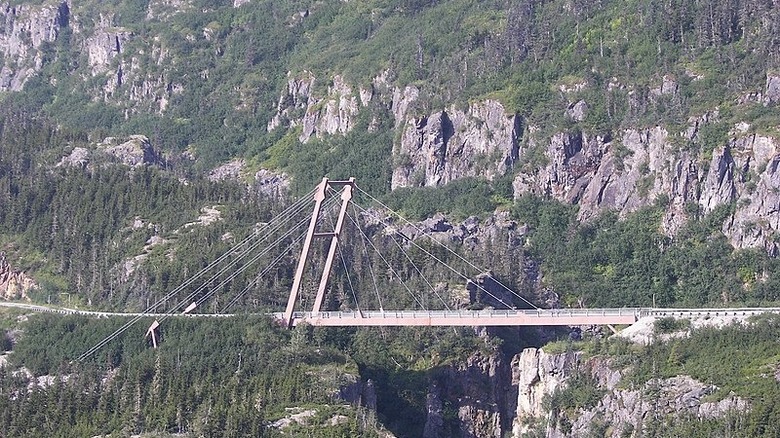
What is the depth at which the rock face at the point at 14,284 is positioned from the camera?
488 ft

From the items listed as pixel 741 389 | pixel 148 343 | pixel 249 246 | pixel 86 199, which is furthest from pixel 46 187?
pixel 741 389

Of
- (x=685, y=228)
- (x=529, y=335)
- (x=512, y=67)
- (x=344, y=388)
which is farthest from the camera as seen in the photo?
(x=512, y=67)

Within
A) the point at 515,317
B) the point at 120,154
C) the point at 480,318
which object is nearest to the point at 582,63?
the point at 120,154

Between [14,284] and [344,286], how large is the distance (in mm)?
22055

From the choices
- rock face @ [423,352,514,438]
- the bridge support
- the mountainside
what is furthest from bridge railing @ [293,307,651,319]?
rock face @ [423,352,514,438]

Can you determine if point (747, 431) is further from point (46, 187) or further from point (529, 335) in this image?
point (46, 187)

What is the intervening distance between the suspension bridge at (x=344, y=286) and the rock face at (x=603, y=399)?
2.93 meters

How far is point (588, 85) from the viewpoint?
169m

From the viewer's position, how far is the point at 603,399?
123938 mm

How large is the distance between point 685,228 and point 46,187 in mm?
44245

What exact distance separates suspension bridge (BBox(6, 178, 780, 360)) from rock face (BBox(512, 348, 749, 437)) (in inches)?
115

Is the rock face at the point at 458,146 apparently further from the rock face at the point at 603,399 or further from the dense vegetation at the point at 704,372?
the dense vegetation at the point at 704,372

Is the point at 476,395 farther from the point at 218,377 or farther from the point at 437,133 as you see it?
the point at 437,133

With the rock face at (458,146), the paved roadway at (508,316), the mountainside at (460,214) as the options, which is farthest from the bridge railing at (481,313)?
the rock face at (458,146)
